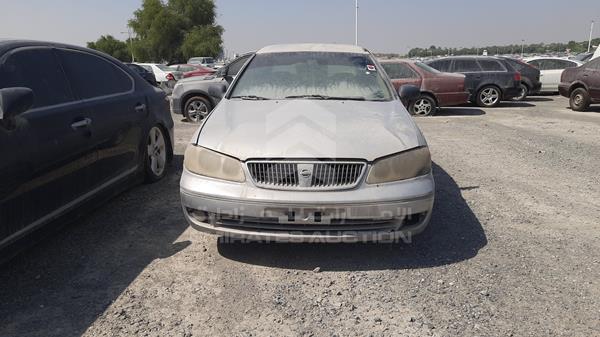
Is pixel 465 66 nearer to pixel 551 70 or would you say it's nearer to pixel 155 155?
pixel 551 70

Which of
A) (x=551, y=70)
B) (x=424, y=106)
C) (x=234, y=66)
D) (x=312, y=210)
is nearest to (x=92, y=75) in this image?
(x=312, y=210)

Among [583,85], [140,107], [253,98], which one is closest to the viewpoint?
[253,98]

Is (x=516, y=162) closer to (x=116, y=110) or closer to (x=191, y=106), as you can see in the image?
(x=116, y=110)

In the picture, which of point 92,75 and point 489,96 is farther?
point 489,96

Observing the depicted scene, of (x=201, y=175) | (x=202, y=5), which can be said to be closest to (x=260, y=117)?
(x=201, y=175)

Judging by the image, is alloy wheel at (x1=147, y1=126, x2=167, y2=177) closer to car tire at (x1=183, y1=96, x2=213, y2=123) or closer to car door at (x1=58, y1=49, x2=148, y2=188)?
car door at (x1=58, y1=49, x2=148, y2=188)

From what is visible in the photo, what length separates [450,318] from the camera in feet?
8.61

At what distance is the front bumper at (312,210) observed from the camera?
2.92 meters

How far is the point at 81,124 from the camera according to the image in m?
3.47

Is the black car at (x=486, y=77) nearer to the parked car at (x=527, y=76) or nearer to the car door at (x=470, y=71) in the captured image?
the car door at (x=470, y=71)

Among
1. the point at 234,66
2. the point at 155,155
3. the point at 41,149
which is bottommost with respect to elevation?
the point at 155,155

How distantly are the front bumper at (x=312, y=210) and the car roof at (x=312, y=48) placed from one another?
2.23 metres

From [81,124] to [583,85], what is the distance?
1244 cm

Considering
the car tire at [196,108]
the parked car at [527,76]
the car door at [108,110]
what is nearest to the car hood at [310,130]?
the car door at [108,110]
